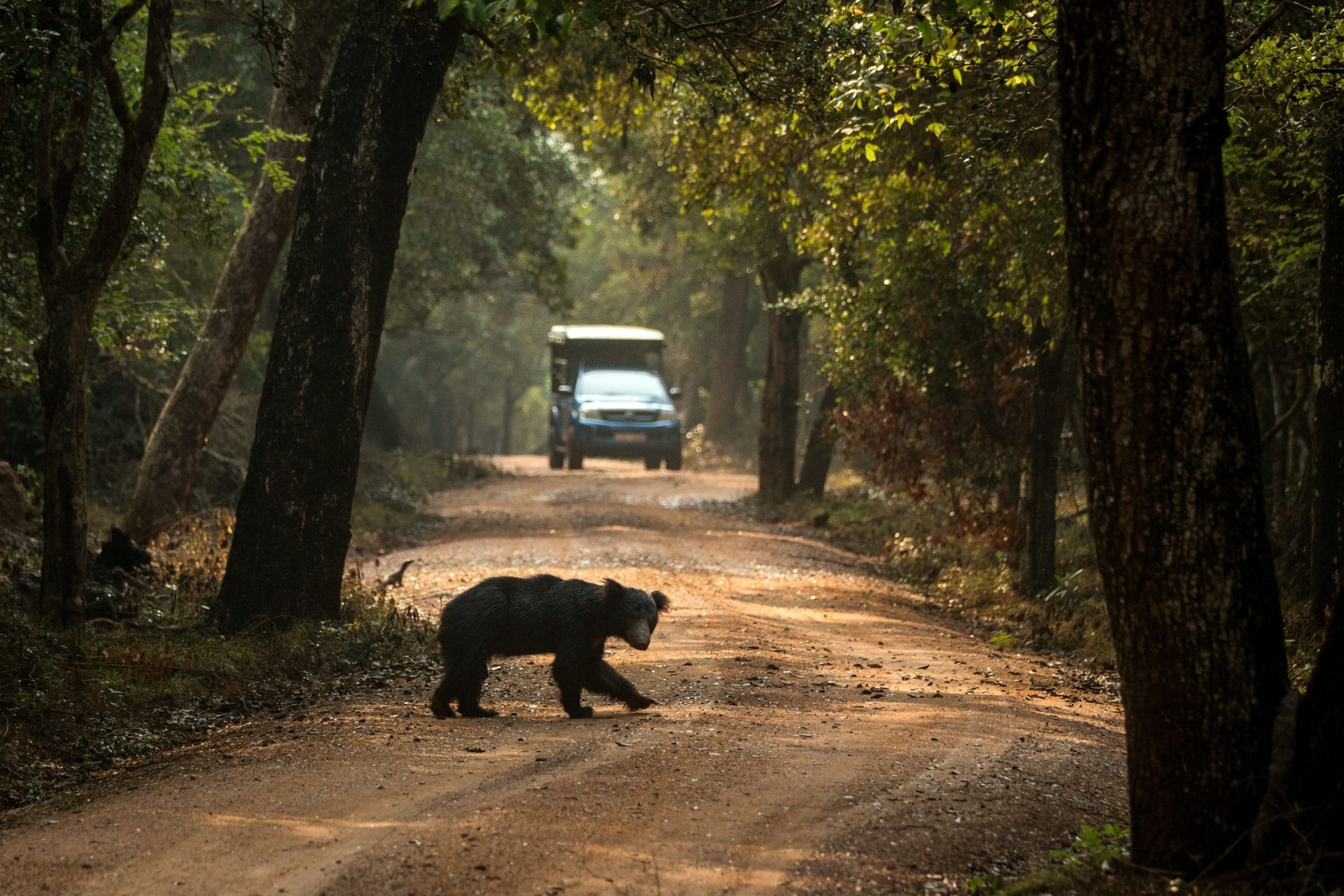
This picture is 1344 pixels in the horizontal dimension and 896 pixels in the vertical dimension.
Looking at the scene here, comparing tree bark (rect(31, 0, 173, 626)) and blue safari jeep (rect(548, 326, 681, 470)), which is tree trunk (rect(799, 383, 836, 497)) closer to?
blue safari jeep (rect(548, 326, 681, 470))

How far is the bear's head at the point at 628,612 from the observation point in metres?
7.45

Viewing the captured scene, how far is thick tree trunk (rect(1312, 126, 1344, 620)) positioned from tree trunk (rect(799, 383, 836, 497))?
11.5 meters

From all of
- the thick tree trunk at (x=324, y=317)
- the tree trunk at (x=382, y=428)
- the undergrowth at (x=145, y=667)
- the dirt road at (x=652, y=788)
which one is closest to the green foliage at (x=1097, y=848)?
the dirt road at (x=652, y=788)

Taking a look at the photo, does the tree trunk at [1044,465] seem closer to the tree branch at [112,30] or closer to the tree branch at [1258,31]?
the tree branch at [1258,31]

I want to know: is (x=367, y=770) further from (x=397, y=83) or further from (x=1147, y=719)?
(x=397, y=83)

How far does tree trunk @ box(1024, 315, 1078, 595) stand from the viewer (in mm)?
13031

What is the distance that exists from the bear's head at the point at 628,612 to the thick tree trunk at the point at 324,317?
10.2ft

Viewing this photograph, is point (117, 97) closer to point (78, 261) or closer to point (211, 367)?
point (78, 261)

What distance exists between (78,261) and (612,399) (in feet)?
68.9

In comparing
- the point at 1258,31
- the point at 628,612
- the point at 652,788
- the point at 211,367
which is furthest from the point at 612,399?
the point at 652,788

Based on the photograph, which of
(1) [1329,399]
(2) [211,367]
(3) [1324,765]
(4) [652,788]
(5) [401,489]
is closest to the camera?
(3) [1324,765]

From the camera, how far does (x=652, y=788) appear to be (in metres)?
5.95

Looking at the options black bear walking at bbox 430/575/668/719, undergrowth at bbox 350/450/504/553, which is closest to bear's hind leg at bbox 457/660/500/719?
black bear walking at bbox 430/575/668/719

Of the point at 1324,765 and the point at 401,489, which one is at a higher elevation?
the point at 1324,765
